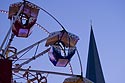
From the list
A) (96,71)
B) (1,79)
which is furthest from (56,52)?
(96,71)

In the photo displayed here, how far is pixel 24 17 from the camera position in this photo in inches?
369

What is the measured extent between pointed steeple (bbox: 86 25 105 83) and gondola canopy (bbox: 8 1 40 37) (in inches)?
Result: 1772

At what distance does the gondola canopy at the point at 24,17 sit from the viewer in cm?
882

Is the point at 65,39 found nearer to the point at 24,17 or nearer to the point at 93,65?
the point at 24,17

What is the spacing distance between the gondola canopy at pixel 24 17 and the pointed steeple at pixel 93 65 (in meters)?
45.0

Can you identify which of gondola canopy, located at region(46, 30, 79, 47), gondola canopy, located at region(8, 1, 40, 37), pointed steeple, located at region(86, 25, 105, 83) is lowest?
pointed steeple, located at region(86, 25, 105, 83)

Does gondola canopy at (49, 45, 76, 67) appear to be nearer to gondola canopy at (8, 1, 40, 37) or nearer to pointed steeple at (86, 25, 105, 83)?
gondola canopy at (8, 1, 40, 37)

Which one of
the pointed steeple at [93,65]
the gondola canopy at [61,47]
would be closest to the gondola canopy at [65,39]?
the gondola canopy at [61,47]

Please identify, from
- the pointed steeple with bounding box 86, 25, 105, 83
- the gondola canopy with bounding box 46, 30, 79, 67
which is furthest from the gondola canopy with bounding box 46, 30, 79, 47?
the pointed steeple with bounding box 86, 25, 105, 83

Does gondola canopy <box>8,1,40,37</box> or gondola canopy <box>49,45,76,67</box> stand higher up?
gondola canopy <box>8,1,40,37</box>

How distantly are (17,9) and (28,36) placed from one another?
1.13 metres

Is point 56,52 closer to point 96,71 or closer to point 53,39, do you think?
point 53,39

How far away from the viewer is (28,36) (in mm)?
8938

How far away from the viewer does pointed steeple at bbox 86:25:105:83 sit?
54062 mm
